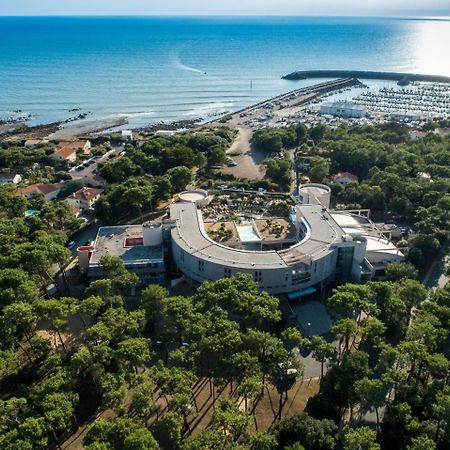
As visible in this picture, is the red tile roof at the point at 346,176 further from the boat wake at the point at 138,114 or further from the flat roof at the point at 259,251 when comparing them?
the boat wake at the point at 138,114

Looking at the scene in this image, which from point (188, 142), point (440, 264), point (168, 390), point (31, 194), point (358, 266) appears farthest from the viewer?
point (188, 142)

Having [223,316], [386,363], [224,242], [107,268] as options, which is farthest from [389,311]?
[107,268]

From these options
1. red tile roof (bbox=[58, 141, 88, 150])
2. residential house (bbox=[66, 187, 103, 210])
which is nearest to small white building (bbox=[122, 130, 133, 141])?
red tile roof (bbox=[58, 141, 88, 150])

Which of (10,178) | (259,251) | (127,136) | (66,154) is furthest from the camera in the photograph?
(127,136)

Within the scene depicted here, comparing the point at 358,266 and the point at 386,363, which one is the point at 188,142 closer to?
the point at 358,266

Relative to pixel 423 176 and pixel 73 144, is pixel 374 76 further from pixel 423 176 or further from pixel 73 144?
pixel 73 144

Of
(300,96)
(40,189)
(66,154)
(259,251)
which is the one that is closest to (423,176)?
(259,251)
